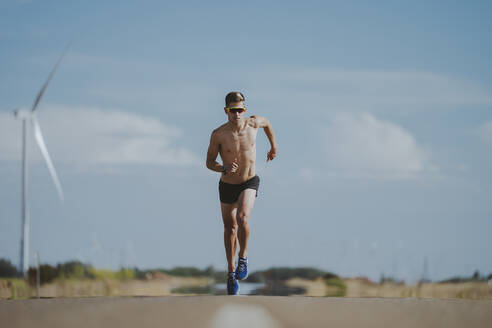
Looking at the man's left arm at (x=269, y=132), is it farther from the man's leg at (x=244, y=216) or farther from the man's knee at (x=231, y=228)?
the man's knee at (x=231, y=228)

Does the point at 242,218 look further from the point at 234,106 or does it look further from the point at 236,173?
the point at 234,106

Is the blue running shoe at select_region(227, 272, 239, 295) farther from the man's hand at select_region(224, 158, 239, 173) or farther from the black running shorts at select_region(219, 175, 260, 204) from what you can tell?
the man's hand at select_region(224, 158, 239, 173)

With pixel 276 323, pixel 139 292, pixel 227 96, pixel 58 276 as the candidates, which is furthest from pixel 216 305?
pixel 58 276

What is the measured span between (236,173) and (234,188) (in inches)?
10.0

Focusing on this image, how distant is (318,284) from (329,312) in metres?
9.44

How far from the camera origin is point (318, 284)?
2131 cm

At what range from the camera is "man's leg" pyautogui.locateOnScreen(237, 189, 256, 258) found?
44.9 feet

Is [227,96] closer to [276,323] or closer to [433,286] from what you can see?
[276,323]

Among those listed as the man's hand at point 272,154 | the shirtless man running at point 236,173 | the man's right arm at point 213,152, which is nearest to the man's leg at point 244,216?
the shirtless man running at point 236,173

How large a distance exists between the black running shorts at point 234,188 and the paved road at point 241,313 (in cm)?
177

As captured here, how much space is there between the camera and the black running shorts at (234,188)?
13883mm

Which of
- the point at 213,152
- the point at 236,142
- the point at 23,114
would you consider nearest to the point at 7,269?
the point at 23,114

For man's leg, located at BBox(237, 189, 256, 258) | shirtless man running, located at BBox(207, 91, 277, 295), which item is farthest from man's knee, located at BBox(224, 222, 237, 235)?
man's leg, located at BBox(237, 189, 256, 258)

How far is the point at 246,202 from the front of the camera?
13.7m
